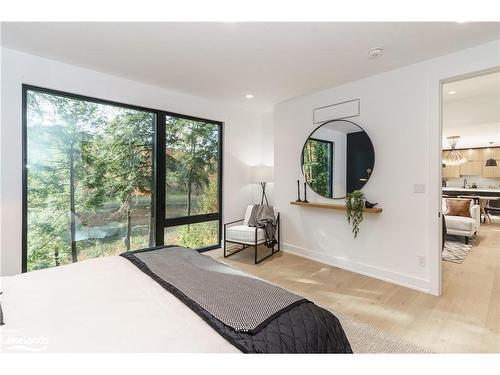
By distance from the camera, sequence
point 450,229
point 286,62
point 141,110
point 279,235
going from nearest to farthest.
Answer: point 286,62
point 141,110
point 279,235
point 450,229

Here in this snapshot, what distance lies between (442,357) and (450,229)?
4.44 m

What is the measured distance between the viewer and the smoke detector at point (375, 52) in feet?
7.62

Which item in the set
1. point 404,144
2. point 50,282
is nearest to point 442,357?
point 50,282

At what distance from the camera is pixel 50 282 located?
4.58ft

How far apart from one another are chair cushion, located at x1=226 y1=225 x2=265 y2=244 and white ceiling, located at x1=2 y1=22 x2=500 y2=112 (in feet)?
6.61

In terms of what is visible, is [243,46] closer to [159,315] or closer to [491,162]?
[159,315]

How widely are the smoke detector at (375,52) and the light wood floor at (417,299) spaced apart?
2.40 m

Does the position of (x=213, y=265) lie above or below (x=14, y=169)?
A: below

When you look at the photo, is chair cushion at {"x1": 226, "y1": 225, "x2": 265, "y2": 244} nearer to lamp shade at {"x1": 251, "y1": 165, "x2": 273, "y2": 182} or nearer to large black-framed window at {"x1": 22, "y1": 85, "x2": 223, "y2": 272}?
large black-framed window at {"x1": 22, "y1": 85, "x2": 223, "y2": 272}

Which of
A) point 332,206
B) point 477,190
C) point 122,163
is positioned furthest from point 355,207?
point 477,190

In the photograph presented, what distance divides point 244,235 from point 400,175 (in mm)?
2097

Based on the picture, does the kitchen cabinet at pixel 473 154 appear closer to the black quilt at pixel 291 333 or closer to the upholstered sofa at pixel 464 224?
the upholstered sofa at pixel 464 224

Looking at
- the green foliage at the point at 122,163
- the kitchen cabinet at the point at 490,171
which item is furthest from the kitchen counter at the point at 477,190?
the green foliage at the point at 122,163
